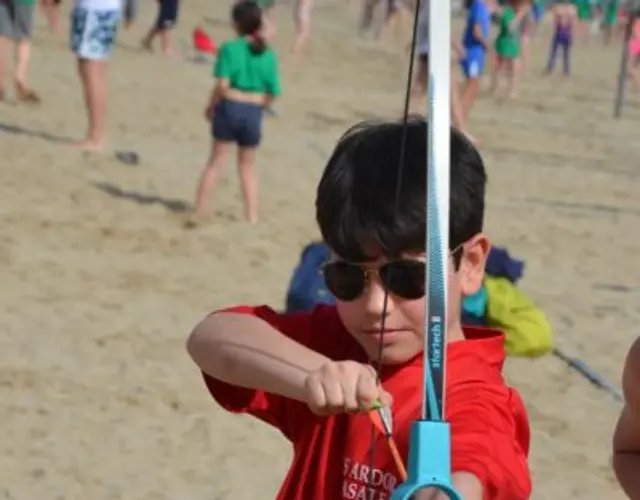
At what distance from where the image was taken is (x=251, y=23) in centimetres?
854

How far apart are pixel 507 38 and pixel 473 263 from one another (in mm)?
17011

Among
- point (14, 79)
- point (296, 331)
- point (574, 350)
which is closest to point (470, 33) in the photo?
point (14, 79)

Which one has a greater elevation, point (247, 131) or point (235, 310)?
point (235, 310)

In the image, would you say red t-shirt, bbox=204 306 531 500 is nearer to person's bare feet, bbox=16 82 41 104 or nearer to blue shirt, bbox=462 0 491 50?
person's bare feet, bbox=16 82 41 104

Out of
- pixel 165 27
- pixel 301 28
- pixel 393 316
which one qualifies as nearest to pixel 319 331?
pixel 393 316

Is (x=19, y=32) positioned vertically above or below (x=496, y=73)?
above

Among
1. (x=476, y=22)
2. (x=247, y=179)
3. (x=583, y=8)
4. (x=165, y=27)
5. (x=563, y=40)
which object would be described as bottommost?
A: (x=583, y=8)

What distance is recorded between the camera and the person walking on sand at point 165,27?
1864 cm

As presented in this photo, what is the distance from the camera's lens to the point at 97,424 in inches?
212

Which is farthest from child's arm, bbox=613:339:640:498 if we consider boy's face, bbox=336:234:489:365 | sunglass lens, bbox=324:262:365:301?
sunglass lens, bbox=324:262:365:301

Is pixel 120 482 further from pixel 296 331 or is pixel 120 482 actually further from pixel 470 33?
pixel 470 33

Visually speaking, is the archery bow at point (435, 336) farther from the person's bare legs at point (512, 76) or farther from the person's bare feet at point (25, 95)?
the person's bare legs at point (512, 76)

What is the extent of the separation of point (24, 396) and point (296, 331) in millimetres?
3562

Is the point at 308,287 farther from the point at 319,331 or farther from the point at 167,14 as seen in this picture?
the point at 167,14
